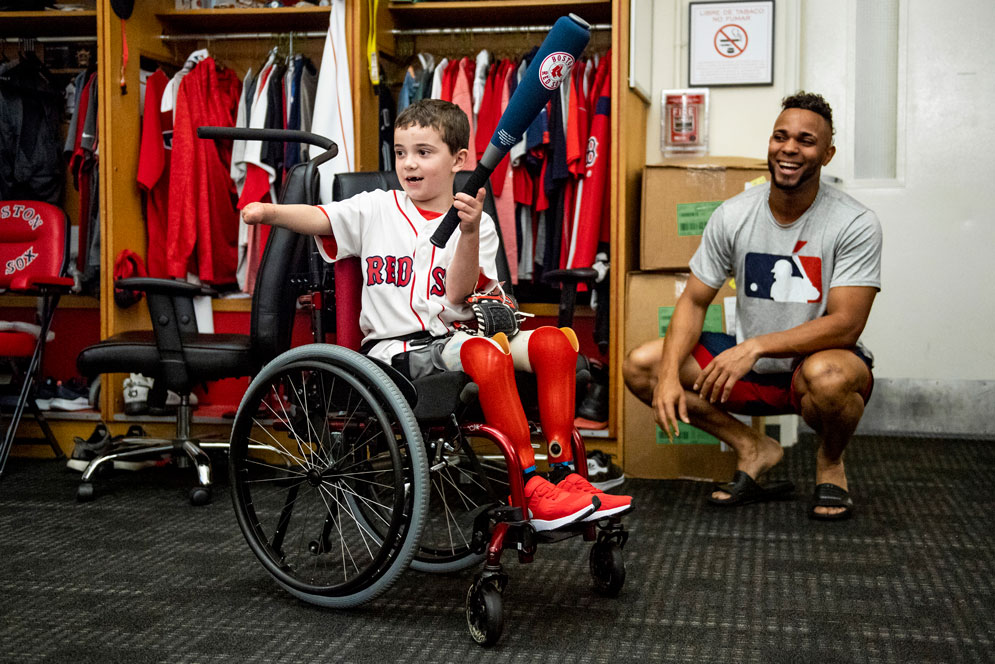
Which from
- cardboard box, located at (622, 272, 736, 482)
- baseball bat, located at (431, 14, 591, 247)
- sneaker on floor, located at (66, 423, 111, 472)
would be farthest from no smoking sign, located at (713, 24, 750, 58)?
sneaker on floor, located at (66, 423, 111, 472)

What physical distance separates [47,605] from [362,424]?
2.06ft

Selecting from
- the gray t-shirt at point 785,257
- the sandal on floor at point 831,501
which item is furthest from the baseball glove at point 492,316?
the sandal on floor at point 831,501

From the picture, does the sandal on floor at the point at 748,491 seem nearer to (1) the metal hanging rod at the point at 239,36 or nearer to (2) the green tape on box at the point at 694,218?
(2) the green tape on box at the point at 694,218

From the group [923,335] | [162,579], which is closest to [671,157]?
[923,335]

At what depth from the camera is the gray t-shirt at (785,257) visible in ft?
7.34

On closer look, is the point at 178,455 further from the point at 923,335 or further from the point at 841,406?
the point at 923,335

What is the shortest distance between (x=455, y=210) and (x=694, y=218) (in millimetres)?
1400

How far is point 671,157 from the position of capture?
3.25 m

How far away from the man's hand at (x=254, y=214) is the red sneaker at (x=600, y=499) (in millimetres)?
708

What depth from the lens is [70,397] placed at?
123 inches

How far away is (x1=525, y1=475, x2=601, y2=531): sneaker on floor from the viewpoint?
4.72 feet

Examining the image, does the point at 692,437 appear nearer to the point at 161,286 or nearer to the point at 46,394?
the point at 161,286

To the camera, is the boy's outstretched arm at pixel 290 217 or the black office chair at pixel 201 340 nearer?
the boy's outstretched arm at pixel 290 217

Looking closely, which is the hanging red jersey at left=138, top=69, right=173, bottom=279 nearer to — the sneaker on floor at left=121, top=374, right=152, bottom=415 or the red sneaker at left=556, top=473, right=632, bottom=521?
the sneaker on floor at left=121, top=374, right=152, bottom=415
